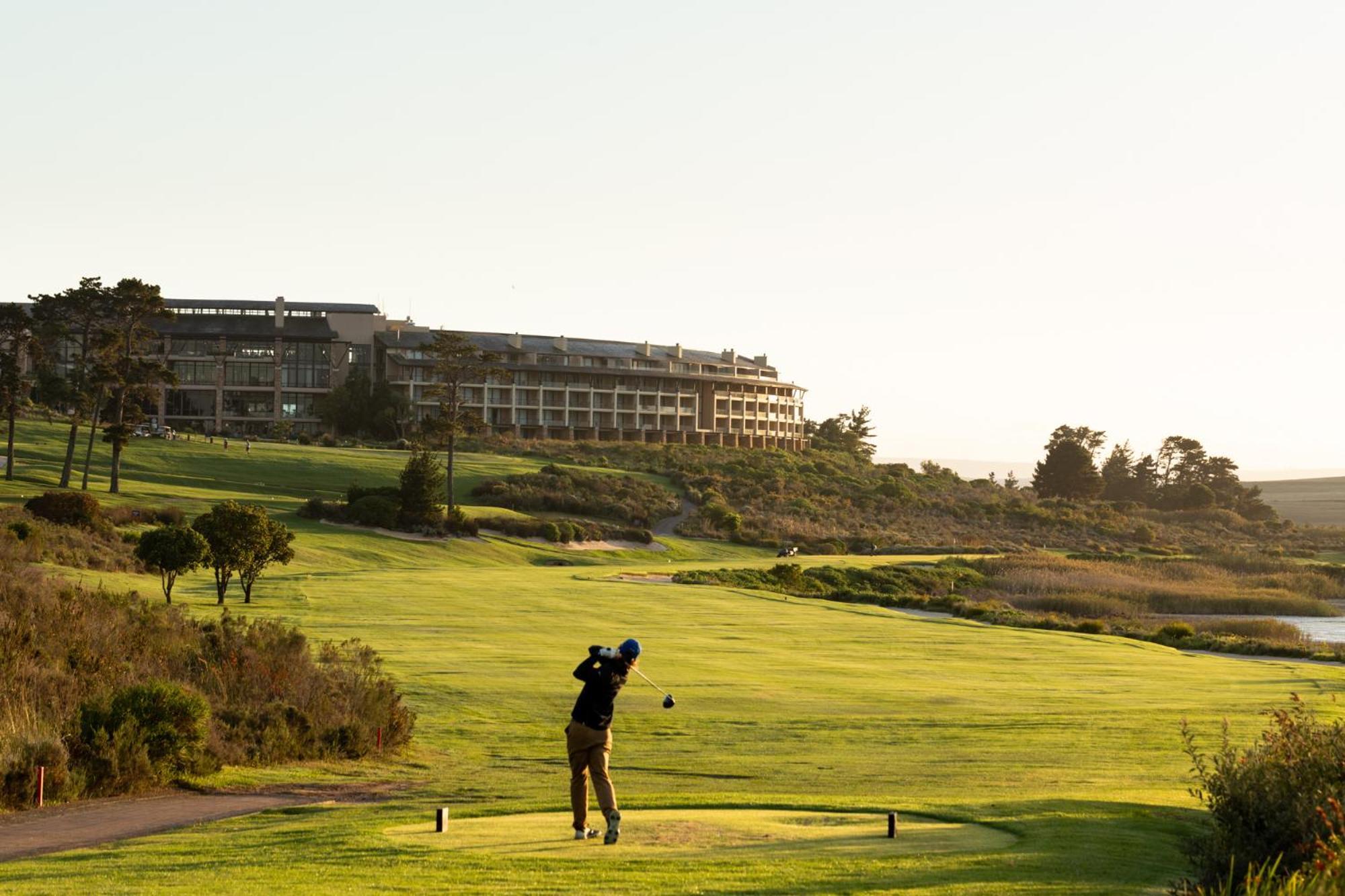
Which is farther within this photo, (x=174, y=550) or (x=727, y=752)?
(x=174, y=550)

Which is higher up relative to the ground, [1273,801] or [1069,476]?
[1069,476]

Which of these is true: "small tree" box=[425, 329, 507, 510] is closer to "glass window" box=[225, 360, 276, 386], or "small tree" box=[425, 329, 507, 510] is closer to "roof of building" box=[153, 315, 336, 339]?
"glass window" box=[225, 360, 276, 386]

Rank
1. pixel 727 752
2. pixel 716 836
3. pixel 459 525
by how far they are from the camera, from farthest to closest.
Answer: pixel 459 525 < pixel 727 752 < pixel 716 836

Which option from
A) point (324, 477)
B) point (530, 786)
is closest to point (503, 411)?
point (324, 477)

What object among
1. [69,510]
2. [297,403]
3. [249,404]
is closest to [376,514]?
[69,510]

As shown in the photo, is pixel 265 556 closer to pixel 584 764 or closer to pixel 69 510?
pixel 69 510

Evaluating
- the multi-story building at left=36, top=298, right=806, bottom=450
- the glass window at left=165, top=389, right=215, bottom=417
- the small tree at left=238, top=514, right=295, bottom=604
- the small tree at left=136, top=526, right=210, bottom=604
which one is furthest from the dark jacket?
the glass window at left=165, top=389, right=215, bottom=417

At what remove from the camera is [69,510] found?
2463 inches

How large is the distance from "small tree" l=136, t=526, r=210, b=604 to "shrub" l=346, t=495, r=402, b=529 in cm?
3650

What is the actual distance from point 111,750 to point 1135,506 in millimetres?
152697

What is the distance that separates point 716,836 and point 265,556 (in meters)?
34.5

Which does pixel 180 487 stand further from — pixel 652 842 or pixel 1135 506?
pixel 1135 506

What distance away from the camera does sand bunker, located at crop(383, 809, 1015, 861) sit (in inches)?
587

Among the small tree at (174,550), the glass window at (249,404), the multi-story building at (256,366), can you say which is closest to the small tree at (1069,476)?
the multi-story building at (256,366)
